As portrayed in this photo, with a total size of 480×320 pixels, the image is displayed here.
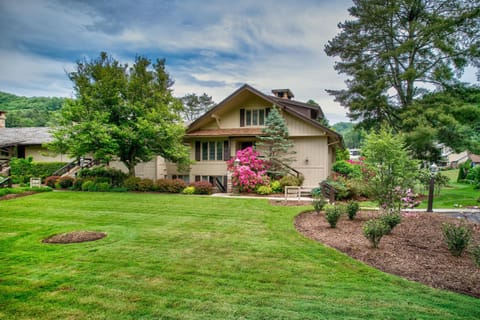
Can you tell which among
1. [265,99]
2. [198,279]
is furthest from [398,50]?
[198,279]

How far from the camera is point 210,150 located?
1909cm

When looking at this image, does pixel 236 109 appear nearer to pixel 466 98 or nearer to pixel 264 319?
pixel 466 98

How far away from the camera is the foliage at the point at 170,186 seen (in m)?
15.9

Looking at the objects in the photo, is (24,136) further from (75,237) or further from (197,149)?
(75,237)

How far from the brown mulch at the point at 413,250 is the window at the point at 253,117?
10.7 meters

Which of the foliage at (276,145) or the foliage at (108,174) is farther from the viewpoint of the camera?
the foliage at (108,174)

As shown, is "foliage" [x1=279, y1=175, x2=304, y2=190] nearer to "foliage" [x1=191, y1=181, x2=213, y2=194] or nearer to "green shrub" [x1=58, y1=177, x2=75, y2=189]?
"foliage" [x1=191, y1=181, x2=213, y2=194]

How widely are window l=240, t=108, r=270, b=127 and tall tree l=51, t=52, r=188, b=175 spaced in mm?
4358

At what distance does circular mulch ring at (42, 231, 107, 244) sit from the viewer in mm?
6459

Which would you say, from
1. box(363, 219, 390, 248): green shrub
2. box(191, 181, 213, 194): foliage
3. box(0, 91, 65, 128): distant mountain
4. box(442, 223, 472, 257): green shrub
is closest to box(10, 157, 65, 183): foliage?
box(191, 181, 213, 194): foliage

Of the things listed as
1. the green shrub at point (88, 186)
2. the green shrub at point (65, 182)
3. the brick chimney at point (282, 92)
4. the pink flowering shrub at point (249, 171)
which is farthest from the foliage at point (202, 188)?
the brick chimney at point (282, 92)

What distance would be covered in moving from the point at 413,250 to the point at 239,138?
44.5 ft

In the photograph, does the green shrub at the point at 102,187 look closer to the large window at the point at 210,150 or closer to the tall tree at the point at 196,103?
the large window at the point at 210,150

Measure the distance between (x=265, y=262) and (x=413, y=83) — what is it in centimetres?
1821
